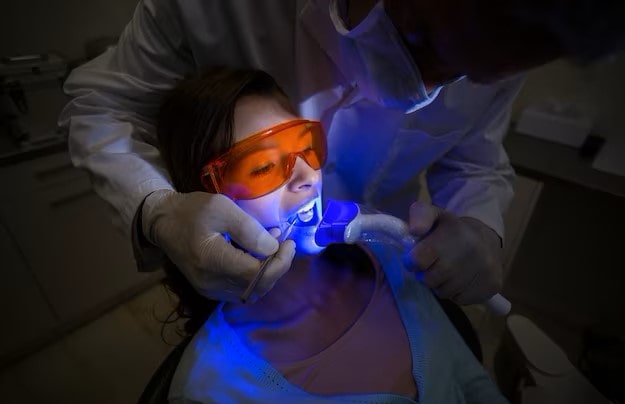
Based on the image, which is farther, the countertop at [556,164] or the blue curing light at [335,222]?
the countertop at [556,164]

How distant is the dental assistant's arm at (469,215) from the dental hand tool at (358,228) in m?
0.03

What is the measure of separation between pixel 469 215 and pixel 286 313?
2.03ft

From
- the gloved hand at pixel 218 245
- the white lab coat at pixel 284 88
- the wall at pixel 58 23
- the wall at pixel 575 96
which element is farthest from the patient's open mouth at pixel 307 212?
the wall at pixel 58 23

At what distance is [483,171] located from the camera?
112 cm

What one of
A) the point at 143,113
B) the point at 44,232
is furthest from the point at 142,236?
the point at 44,232

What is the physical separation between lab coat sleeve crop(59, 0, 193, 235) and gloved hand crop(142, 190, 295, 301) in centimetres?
16

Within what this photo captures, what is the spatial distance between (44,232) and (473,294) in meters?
1.90

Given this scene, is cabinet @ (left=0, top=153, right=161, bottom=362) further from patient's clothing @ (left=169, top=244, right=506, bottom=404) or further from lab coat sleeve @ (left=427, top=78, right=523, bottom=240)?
lab coat sleeve @ (left=427, top=78, right=523, bottom=240)

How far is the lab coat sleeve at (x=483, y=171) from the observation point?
3.32 feet

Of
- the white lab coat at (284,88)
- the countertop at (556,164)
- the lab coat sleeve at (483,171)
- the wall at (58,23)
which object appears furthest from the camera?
the wall at (58,23)

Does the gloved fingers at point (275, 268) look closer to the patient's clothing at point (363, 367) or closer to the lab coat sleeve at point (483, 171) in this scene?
the patient's clothing at point (363, 367)

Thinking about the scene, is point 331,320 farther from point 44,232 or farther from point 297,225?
point 44,232

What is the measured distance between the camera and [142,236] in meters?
0.87

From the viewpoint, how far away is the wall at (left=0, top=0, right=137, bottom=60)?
1.66 metres
